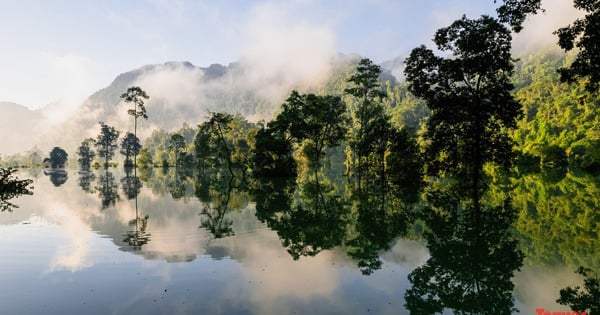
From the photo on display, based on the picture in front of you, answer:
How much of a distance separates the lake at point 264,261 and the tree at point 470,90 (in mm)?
8833

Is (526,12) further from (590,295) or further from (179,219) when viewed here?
(179,219)

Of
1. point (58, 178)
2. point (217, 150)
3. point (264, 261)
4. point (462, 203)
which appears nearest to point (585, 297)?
point (264, 261)

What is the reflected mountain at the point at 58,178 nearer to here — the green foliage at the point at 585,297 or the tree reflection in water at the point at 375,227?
the tree reflection in water at the point at 375,227

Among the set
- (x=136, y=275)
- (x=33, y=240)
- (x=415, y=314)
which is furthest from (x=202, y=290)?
(x=33, y=240)

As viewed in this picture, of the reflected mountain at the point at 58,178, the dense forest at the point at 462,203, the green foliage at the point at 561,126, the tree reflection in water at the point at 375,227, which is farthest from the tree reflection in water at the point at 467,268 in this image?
the reflected mountain at the point at 58,178

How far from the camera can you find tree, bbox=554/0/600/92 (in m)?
19.8

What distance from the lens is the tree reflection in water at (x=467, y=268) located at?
8.88 metres

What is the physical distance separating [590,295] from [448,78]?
81.6ft

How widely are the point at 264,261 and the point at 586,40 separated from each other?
20.8 m

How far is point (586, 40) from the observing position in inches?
792

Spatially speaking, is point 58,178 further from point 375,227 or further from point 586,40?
point 586,40

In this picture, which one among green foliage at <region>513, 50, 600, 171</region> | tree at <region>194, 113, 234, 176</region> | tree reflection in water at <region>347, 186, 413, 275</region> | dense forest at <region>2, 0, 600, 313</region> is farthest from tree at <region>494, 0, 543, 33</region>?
tree at <region>194, 113, 234, 176</region>

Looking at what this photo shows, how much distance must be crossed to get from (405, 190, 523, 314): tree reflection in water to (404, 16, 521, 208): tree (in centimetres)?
1126

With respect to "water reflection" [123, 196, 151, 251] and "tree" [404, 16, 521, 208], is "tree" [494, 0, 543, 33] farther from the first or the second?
"water reflection" [123, 196, 151, 251]
